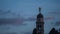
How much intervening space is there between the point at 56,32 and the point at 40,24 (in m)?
0.96

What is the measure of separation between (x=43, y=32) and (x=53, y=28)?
577 millimetres

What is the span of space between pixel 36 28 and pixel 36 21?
32 cm

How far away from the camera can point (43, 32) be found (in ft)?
50.2

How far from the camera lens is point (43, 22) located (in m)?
15.4

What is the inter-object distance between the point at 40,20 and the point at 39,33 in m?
0.62

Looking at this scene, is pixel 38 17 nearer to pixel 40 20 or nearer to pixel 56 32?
pixel 40 20

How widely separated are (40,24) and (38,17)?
1.11 ft

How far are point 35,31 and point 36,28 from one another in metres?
0.27

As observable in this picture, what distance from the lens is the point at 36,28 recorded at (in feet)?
50.4

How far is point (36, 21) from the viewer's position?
15.4 metres

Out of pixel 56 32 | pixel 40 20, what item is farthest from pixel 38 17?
pixel 56 32

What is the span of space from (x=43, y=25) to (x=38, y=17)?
1.47ft

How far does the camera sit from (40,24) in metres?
15.6

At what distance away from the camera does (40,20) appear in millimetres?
15594
